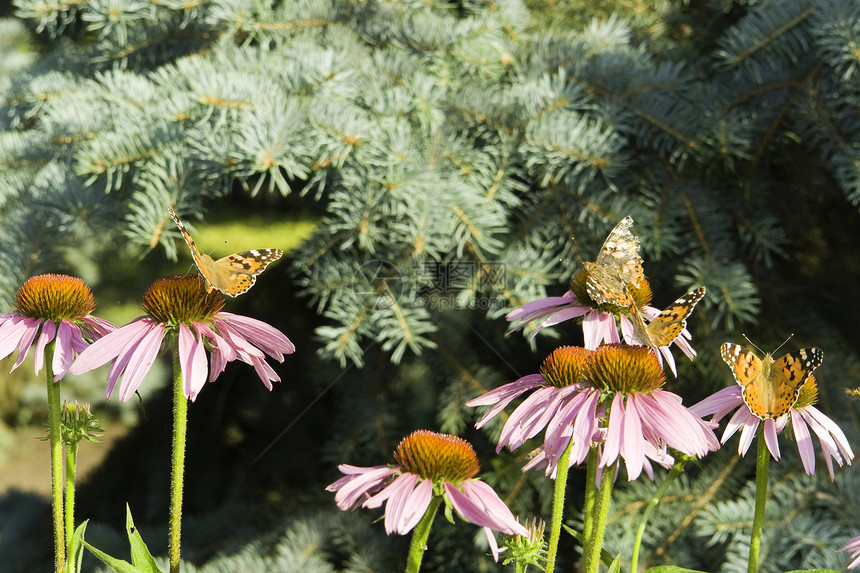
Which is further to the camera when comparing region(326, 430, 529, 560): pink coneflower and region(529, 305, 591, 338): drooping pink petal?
region(529, 305, 591, 338): drooping pink petal

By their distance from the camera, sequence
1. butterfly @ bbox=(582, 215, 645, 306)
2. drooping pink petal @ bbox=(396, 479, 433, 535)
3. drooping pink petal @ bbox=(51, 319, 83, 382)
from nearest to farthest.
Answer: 1. drooping pink petal @ bbox=(396, 479, 433, 535)
2. drooping pink petal @ bbox=(51, 319, 83, 382)
3. butterfly @ bbox=(582, 215, 645, 306)

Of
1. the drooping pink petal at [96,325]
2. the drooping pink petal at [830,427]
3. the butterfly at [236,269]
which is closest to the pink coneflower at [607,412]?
the drooping pink petal at [830,427]

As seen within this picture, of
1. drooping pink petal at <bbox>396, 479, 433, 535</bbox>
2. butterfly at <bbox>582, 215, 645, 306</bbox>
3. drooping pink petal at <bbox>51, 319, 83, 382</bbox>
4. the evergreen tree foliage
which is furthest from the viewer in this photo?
the evergreen tree foliage

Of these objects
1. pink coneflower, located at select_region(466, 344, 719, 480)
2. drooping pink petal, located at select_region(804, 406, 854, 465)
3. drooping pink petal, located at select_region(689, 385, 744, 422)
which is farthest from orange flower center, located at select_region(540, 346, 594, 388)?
drooping pink petal, located at select_region(804, 406, 854, 465)

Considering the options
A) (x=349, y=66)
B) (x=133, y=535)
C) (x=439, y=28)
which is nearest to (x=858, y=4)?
(x=439, y=28)

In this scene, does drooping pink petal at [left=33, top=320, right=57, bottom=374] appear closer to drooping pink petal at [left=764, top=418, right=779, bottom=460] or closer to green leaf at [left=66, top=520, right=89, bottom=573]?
green leaf at [left=66, top=520, right=89, bottom=573]

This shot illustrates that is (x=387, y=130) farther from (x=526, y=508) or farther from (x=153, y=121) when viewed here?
(x=526, y=508)
